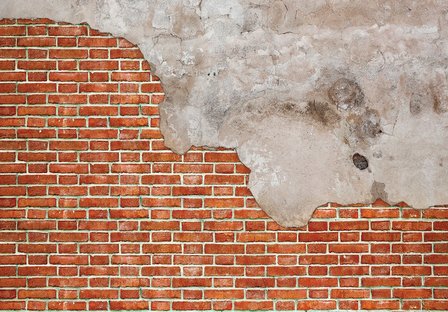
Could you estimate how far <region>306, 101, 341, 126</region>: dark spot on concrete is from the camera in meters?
2.82

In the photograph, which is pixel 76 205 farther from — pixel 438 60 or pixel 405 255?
pixel 438 60

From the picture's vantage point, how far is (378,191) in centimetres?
280

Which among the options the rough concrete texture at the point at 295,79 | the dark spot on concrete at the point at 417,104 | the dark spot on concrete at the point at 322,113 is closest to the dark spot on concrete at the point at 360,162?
the rough concrete texture at the point at 295,79

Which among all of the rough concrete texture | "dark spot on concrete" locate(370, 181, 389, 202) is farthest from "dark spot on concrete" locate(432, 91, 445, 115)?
"dark spot on concrete" locate(370, 181, 389, 202)

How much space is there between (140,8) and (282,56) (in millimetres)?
944

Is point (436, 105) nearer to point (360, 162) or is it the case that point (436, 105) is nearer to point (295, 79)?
point (360, 162)

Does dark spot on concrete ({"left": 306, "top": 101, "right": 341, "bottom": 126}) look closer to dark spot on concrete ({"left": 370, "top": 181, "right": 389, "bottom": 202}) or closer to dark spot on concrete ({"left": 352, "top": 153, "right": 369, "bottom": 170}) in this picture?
dark spot on concrete ({"left": 352, "top": 153, "right": 369, "bottom": 170})

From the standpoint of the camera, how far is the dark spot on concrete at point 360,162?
9.20 feet

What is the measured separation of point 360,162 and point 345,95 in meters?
0.43

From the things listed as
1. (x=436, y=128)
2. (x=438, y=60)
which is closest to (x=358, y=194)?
(x=436, y=128)

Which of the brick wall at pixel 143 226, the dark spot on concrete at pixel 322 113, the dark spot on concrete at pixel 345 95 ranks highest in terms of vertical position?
the dark spot on concrete at pixel 345 95

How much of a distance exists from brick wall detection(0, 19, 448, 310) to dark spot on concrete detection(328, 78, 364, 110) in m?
0.65

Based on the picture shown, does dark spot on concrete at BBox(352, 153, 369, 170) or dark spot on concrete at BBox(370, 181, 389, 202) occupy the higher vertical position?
dark spot on concrete at BBox(352, 153, 369, 170)

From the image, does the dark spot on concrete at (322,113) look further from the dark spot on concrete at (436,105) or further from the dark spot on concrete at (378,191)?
the dark spot on concrete at (436,105)
